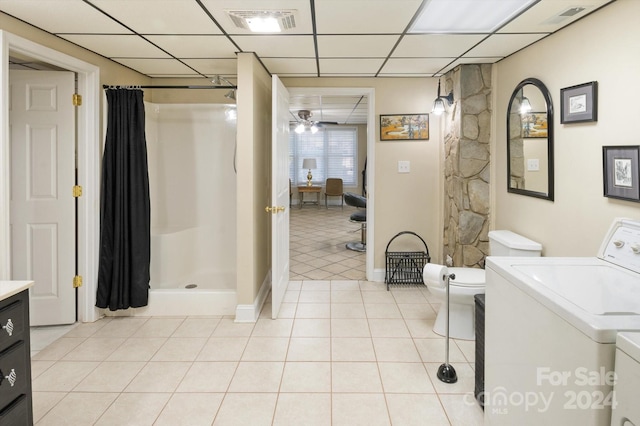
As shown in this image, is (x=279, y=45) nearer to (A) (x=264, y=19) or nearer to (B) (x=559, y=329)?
(A) (x=264, y=19)

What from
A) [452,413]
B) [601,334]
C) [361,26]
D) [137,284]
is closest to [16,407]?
[137,284]

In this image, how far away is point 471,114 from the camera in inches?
137

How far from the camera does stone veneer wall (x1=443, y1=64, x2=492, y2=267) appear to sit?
137 inches

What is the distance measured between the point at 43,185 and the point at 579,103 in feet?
12.7

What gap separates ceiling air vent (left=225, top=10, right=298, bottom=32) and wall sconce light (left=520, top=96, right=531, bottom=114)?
1.85 m

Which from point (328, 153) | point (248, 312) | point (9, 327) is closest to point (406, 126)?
point (248, 312)

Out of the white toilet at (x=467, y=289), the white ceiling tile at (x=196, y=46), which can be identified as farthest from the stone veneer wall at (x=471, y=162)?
the white ceiling tile at (x=196, y=46)

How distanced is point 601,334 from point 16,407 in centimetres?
215

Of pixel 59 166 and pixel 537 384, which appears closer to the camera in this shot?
pixel 537 384

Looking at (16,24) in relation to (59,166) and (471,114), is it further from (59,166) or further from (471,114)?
(471,114)

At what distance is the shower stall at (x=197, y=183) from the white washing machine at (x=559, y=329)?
2989 mm

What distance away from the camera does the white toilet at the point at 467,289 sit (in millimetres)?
2643

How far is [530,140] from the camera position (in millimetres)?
2873

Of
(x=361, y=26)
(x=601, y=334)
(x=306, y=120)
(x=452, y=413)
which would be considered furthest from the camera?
(x=306, y=120)
